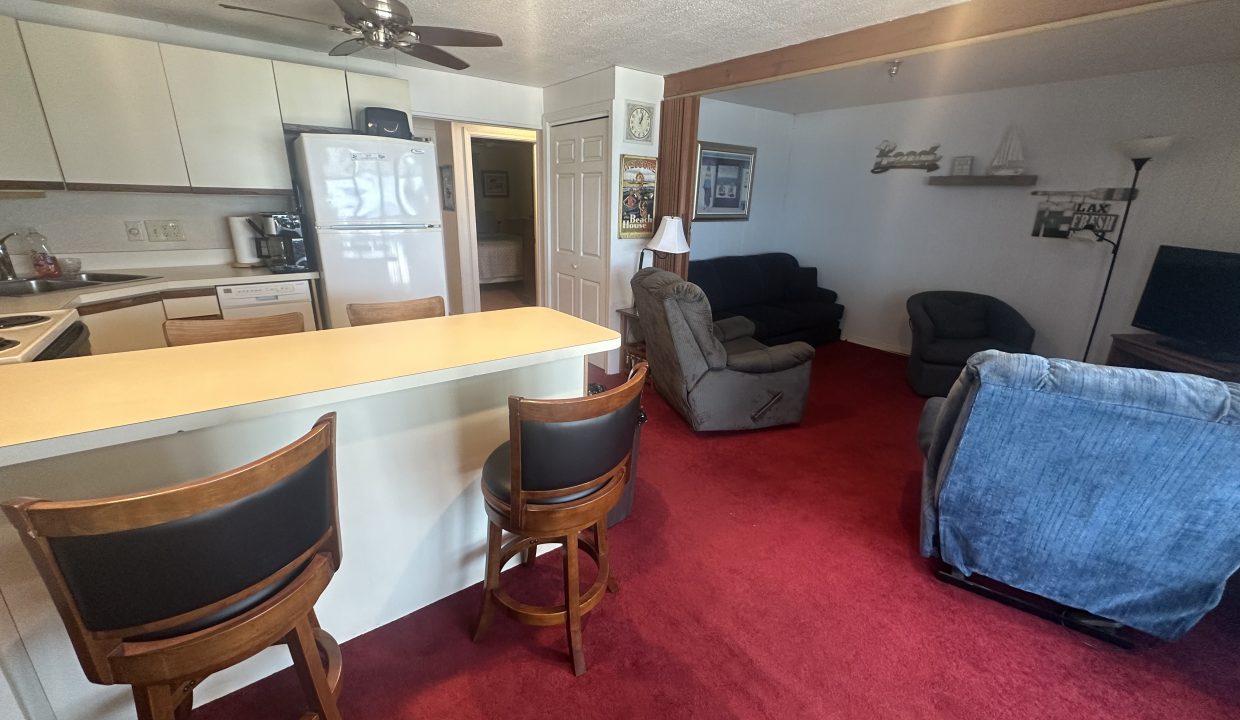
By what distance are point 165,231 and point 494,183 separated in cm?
492

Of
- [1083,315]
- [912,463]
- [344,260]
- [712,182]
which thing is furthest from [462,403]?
[1083,315]

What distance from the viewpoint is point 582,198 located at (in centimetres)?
395

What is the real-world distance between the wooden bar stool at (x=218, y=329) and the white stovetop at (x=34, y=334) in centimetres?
34

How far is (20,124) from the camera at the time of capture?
2340 mm

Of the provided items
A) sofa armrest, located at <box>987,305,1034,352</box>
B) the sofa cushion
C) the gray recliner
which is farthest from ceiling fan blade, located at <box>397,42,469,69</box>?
sofa armrest, located at <box>987,305,1034,352</box>

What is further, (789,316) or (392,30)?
(789,316)

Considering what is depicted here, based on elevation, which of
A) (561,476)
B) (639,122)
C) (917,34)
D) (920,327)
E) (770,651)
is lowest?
(770,651)

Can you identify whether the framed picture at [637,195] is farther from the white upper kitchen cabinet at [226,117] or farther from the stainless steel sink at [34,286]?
the stainless steel sink at [34,286]

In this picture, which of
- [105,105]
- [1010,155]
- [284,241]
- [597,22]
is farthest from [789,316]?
[105,105]

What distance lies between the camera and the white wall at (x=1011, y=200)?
3150 millimetres

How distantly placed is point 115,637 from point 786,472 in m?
2.62

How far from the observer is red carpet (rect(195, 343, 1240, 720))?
4.68 ft

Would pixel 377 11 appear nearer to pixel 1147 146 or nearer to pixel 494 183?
pixel 1147 146

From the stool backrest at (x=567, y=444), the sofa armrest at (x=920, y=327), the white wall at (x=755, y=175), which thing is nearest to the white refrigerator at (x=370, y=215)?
the stool backrest at (x=567, y=444)
